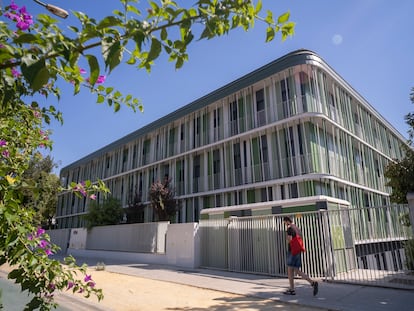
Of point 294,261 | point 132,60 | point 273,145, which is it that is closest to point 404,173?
point 294,261

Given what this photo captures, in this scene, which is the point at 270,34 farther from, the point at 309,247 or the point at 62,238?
the point at 62,238

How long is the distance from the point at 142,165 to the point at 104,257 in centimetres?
1062

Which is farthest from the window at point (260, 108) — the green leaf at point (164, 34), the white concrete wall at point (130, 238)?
the green leaf at point (164, 34)

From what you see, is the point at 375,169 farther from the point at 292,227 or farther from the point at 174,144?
the point at 292,227

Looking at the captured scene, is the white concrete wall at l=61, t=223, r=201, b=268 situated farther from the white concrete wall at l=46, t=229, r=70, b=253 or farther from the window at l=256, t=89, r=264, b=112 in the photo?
the window at l=256, t=89, r=264, b=112

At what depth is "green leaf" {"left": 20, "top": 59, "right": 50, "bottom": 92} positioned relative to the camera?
1194mm

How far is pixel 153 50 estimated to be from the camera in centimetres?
148

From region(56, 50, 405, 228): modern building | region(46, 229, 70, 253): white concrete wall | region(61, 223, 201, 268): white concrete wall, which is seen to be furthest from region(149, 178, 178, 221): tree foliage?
region(46, 229, 70, 253): white concrete wall

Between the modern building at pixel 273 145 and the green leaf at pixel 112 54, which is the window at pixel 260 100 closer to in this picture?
the modern building at pixel 273 145

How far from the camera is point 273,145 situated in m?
19.2

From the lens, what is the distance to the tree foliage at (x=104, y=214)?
75.3ft

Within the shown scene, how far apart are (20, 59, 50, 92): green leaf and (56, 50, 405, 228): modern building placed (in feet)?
37.6

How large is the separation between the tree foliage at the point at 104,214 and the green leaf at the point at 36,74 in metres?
23.4

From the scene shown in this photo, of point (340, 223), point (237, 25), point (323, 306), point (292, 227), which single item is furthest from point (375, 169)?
point (237, 25)
